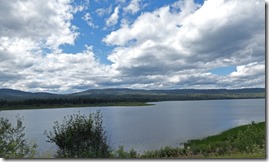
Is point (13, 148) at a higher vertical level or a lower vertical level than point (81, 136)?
lower

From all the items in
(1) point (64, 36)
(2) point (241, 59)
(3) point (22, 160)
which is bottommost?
(3) point (22, 160)

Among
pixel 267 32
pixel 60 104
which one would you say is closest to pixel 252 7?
pixel 267 32

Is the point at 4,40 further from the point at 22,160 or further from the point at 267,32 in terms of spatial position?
the point at 267,32

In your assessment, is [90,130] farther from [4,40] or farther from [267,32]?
[267,32]

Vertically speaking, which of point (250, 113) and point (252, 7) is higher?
point (252, 7)

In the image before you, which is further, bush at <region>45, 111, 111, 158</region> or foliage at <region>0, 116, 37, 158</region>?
bush at <region>45, 111, 111, 158</region>

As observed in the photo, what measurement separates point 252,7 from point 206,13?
38.1 inches

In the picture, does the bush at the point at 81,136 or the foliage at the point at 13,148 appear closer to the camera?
the foliage at the point at 13,148

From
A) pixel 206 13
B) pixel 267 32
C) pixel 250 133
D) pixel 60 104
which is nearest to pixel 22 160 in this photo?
pixel 206 13

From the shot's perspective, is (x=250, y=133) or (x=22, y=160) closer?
(x=22, y=160)

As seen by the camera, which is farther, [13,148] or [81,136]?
[81,136]

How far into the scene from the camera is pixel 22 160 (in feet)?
21.4

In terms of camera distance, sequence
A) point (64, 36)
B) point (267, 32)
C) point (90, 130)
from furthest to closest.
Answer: point (90, 130)
point (64, 36)
point (267, 32)

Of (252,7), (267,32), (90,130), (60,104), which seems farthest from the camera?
(60,104)
